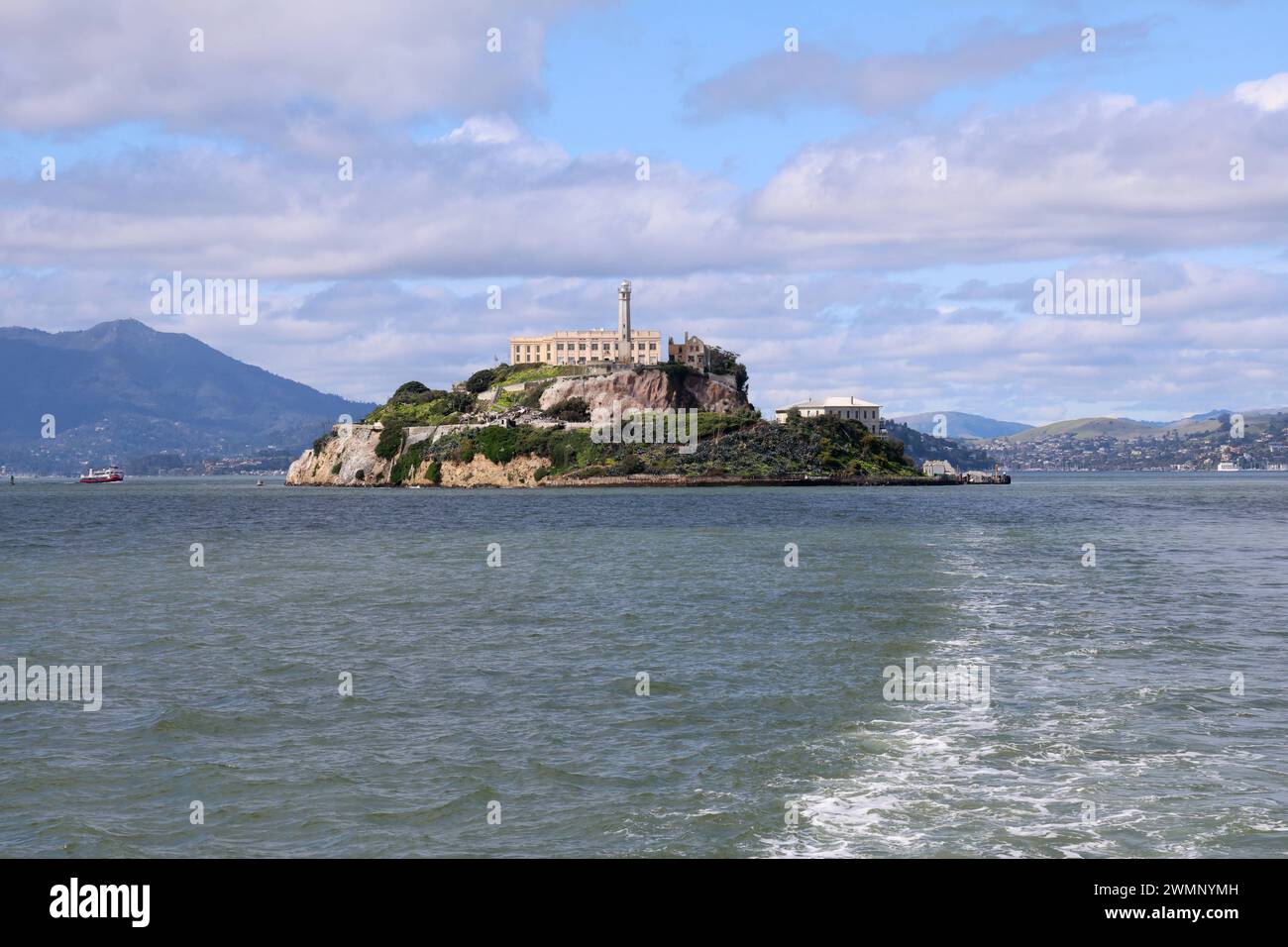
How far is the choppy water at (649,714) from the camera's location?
52.3 feet

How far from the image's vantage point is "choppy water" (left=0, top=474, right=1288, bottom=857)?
52.3 ft

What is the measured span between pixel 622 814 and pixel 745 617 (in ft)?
72.3

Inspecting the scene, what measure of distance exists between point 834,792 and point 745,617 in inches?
802

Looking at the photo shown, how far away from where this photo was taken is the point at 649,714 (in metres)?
23.0

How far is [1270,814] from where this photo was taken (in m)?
16.0

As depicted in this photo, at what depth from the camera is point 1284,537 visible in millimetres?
76438

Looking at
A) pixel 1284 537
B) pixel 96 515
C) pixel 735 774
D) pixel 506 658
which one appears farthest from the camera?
pixel 96 515
